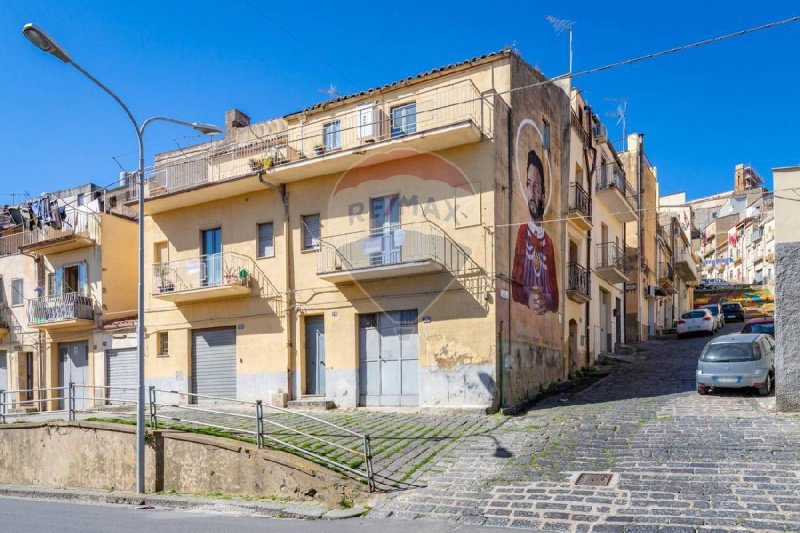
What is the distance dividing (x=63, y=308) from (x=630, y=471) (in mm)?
22696

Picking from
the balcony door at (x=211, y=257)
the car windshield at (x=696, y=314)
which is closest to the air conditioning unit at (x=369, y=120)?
the balcony door at (x=211, y=257)

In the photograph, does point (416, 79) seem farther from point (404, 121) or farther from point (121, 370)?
point (121, 370)

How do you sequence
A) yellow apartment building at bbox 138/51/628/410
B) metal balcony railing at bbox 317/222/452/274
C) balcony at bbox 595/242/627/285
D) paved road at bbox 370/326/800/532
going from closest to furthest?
1. paved road at bbox 370/326/800/532
2. yellow apartment building at bbox 138/51/628/410
3. metal balcony railing at bbox 317/222/452/274
4. balcony at bbox 595/242/627/285

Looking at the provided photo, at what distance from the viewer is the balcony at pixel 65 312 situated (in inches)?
1016

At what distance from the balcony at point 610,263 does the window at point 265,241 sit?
525 inches

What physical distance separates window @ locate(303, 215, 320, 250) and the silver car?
11.2m

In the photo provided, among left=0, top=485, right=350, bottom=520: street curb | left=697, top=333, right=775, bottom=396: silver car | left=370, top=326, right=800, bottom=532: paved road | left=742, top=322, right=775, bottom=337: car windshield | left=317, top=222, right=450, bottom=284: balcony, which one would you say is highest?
left=317, top=222, right=450, bottom=284: balcony

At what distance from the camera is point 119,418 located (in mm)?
16109

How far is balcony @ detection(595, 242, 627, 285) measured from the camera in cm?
2712

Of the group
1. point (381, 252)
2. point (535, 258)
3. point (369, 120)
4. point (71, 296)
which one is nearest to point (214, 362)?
point (381, 252)

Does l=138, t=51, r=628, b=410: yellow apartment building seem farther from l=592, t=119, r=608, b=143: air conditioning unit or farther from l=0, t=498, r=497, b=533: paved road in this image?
l=0, t=498, r=497, b=533: paved road

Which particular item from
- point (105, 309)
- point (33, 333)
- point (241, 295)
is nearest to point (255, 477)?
point (241, 295)

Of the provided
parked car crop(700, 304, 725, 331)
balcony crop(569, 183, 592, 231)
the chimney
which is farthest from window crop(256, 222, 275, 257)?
parked car crop(700, 304, 725, 331)

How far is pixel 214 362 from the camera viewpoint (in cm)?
2177
